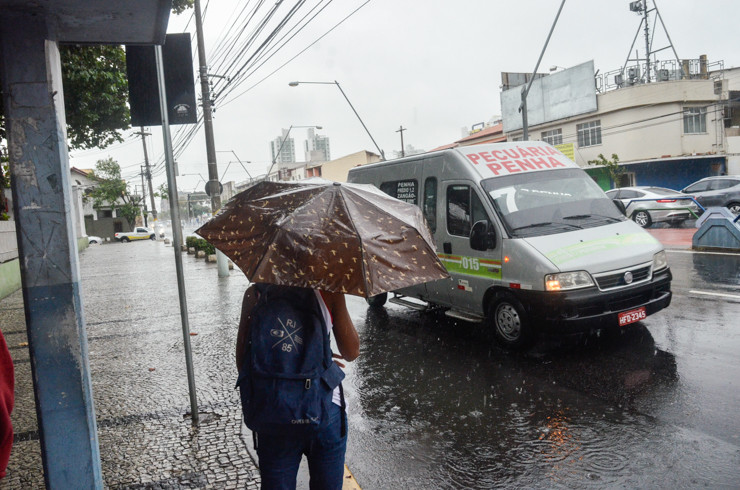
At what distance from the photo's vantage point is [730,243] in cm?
1291

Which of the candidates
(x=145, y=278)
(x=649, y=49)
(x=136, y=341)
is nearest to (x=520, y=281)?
(x=136, y=341)

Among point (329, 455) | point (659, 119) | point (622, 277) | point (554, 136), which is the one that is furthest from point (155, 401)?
point (554, 136)

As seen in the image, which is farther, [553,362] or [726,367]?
[553,362]

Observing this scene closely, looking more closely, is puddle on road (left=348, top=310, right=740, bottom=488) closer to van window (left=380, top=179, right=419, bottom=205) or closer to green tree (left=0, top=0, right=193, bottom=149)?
van window (left=380, top=179, right=419, bottom=205)

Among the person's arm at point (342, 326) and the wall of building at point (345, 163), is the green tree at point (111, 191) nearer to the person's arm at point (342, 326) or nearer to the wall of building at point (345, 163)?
the wall of building at point (345, 163)

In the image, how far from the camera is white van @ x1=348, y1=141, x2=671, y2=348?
573 centimetres

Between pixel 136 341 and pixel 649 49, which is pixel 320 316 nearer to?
pixel 136 341

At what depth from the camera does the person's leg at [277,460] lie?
2.22 m

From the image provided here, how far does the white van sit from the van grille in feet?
0.04

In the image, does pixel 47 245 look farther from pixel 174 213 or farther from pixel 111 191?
pixel 111 191

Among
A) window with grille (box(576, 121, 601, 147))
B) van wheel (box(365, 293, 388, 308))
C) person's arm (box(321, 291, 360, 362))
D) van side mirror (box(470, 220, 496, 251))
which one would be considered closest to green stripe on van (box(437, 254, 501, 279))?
van side mirror (box(470, 220, 496, 251))

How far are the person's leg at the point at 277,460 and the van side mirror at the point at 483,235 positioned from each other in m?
4.49

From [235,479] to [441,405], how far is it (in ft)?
6.43

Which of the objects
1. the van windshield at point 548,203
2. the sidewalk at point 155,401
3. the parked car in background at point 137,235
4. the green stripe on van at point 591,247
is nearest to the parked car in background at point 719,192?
the van windshield at point 548,203
